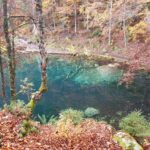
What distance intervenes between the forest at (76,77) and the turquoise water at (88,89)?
2.2 inches

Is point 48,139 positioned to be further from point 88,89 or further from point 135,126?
point 88,89

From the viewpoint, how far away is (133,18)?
3741cm

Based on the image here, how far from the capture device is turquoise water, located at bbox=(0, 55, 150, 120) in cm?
1906

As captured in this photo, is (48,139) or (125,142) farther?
(125,142)

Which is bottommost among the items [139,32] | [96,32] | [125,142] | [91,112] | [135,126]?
[91,112]

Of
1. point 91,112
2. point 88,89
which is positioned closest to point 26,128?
point 91,112

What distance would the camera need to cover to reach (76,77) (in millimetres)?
27703

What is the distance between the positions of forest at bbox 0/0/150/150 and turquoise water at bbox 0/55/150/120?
0.19 feet

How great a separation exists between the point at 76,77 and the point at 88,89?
4.40 m

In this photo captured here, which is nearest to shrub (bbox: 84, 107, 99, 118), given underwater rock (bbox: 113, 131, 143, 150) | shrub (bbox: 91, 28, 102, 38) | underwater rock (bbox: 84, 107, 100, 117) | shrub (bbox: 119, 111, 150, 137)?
underwater rock (bbox: 84, 107, 100, 117)

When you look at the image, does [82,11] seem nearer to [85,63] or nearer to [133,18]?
[133,18]

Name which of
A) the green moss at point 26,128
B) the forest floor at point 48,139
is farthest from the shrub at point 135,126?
the green moss at point 26,128

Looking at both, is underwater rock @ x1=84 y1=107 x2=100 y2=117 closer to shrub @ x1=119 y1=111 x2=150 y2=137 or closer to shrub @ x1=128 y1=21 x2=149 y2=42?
shrub @ x1=119 y1=111 x2=150 y2=137

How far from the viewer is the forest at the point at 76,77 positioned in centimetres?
842
